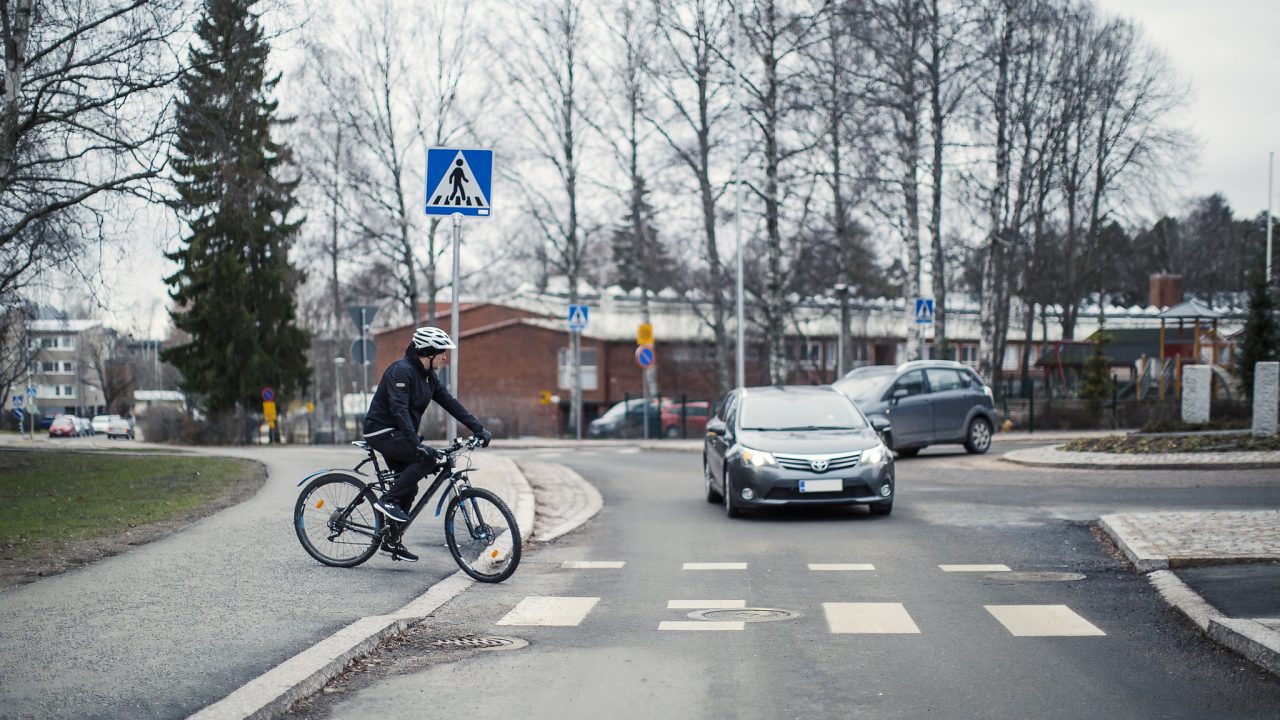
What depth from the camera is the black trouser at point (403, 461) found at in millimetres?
9234

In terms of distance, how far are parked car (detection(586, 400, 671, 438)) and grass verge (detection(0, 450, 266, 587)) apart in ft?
65.6

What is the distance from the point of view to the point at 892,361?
73688 millimetres

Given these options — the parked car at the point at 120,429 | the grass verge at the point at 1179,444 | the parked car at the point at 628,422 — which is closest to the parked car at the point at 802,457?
the grass verge at the point at 1179,444

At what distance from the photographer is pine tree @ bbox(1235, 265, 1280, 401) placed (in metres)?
30.8

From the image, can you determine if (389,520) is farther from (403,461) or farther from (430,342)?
(430,342)

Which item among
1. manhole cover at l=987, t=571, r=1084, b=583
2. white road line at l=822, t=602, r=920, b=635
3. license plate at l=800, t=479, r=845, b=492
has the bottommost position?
white road line at l=822, t=602, r=920, b=635

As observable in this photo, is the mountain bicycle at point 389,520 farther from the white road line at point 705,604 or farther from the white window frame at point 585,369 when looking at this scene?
the white window frame at point 585,369

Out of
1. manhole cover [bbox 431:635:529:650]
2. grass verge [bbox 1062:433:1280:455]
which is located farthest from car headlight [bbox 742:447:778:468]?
grass verge [bbox 1062:433:1280:455]

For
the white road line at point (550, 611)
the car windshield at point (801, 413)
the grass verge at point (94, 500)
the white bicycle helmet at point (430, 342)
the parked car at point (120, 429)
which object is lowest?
the parked car at point (120, 429)

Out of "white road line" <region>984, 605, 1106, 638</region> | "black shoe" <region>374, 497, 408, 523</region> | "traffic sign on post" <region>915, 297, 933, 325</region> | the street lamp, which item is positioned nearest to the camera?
"white road line" <region>984, 605, 1106, 638</region>

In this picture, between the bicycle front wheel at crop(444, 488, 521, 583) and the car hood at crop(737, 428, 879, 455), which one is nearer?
the bicycle front wheel at crop(444, 488, 521, 583)

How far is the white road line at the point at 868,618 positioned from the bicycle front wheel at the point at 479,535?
2.37 metres

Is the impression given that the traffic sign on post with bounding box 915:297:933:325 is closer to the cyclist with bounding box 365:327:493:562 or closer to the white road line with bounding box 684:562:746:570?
the white road line with bounding box 684:562:746:570

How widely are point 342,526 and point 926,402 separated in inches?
610
